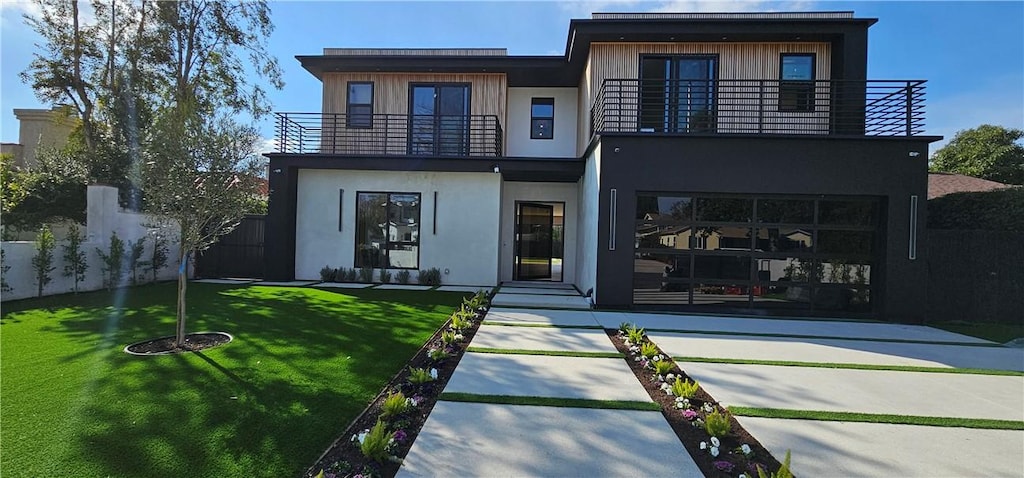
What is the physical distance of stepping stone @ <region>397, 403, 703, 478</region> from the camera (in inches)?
114

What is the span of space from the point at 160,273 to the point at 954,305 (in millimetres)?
18952

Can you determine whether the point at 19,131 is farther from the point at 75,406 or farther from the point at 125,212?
the point at 75,406

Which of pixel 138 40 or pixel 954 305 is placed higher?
pixel 138 40

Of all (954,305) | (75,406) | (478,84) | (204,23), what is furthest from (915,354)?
(204,23)

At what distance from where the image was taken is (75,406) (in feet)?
11.8

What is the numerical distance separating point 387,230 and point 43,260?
23.3 ft

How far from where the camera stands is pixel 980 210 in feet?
31.6

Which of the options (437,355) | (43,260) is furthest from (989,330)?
(43,260)

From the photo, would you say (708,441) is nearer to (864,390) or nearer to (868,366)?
(864,390)

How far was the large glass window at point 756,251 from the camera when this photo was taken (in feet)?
30.6

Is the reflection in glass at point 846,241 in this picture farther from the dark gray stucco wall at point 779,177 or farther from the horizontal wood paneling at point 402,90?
the horizontal wood paneling at point 402,90

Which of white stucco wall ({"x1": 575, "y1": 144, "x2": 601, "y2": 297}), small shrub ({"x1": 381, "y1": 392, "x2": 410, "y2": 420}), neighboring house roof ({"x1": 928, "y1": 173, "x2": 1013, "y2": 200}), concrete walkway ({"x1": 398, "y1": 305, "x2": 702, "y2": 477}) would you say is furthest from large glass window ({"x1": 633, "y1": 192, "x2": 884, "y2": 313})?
small shrub ({"x1": 381, "y1": 392, "x2": 410, "y2": 420})

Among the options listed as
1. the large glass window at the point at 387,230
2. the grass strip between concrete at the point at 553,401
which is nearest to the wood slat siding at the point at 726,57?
the large glass window at the point at 387,230

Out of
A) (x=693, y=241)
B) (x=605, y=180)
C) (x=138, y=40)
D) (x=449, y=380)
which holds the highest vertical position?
(x=138, y=40)
